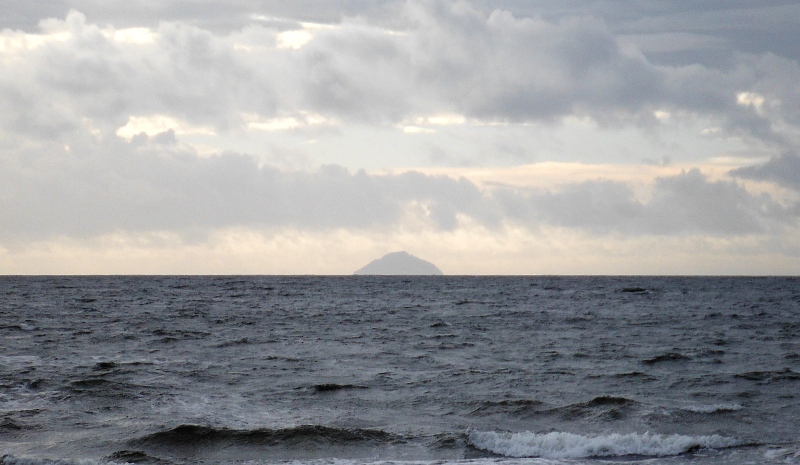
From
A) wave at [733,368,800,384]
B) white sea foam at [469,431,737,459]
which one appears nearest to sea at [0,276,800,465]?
white sea foam at [469,431,737,459]

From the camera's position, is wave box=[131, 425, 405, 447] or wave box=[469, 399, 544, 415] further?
wave box=[469, 399, 544, 415]

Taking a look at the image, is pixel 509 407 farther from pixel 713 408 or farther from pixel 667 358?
pixel 667 358

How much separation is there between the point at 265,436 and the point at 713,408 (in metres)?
13.9

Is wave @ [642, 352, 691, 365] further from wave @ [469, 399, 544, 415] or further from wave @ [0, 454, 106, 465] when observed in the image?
wave @ [0, 454, 106, 465]

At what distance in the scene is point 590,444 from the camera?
17734 millimetres

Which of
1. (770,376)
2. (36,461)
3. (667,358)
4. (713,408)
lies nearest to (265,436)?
(36,461)

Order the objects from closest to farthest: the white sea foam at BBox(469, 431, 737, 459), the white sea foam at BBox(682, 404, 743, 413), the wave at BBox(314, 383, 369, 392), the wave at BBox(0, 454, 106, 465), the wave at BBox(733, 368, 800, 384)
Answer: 1. the wave at BBox(0, 454, 106, 465)
2. the white sea foam at BBox(469, 431, 737, 459)
3. the white sea foam at BBox(682, 404, 743, 413)
4. the wave at BBox(314, 383, 369, 392)
5. the wave at BBox(733, 368, 800, 384)

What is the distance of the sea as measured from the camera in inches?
696

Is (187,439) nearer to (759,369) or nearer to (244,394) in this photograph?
(244,394)

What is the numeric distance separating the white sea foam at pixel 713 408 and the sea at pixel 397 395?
2.5 inches

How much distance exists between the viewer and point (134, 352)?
34.4 metres

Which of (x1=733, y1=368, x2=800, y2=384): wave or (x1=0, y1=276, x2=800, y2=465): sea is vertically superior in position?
(x1=733, y1=368, x2=800, y2=384): wave

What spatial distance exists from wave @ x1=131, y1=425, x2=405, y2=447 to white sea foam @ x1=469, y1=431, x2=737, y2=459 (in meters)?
2.70

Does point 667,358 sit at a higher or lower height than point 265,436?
higher
